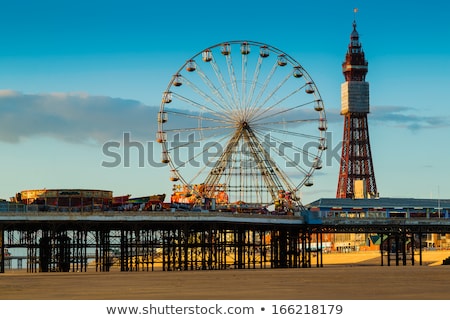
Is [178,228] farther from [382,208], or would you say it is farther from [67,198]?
[382,208]

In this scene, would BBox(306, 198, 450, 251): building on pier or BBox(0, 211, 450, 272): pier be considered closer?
BBox(0, 211, 450, 272): pier

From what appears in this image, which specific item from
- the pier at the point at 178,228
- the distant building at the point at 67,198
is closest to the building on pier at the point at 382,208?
the pier at the point at 178,228

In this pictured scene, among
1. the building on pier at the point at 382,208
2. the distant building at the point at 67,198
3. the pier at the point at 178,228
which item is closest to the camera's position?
the pier at the point at 178,228

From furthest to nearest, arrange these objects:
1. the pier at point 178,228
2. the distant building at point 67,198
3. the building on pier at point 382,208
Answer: the building on pier at point 382,208 < the distant building at point 67,198 < the pier at point 178,228

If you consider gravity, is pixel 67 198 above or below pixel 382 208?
above

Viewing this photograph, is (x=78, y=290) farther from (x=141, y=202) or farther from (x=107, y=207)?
(x=141, y=202)

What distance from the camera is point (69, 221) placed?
80250mm

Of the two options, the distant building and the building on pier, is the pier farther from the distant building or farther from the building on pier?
the building on pier

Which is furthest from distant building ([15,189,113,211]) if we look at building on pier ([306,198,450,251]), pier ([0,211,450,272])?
building on pier ([306,198,450,251])

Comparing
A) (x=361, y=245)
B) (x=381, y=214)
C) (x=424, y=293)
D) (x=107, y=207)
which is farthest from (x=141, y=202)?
(x=361, y=245)

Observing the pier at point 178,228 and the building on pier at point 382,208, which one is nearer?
the pier at point 178,228

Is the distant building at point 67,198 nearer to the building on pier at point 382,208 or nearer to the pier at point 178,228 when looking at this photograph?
the pier at point 178,228

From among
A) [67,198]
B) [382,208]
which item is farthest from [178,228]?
[382,208]
